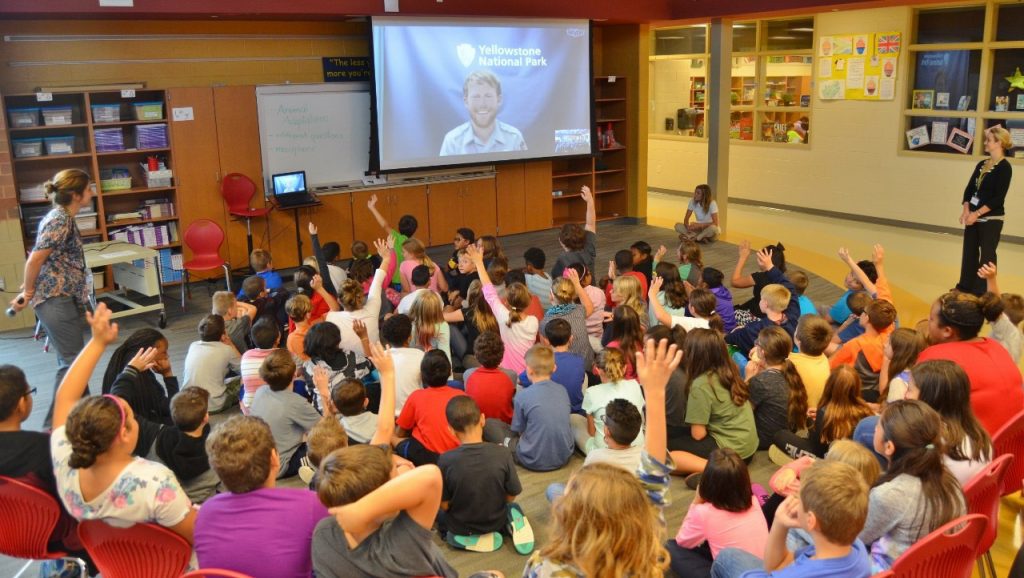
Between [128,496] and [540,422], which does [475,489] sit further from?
[128,496]

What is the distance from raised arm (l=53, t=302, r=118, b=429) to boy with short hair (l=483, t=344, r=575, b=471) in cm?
192

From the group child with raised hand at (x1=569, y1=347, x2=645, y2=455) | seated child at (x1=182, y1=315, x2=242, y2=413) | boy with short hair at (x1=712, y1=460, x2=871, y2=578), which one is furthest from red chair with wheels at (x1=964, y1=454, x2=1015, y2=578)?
seated child at (x1=182, y1=315, x2=242, y2=413)

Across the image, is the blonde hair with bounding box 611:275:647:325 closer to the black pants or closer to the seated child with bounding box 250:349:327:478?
the seated child with bounding box 250:349:327:478

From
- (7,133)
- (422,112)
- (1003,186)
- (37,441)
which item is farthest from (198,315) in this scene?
(1003,186)

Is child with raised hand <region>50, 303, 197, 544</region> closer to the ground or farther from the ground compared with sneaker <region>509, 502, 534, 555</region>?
farther from the ground

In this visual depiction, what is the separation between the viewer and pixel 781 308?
5090 millimetres

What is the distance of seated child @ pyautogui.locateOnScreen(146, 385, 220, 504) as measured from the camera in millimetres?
3482

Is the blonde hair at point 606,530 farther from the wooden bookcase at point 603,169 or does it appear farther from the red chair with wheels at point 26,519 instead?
the wooden bookcase at point 603,169

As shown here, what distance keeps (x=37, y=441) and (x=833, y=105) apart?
1129cm

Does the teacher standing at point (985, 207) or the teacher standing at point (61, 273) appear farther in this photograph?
the teacher standing at point (985, 207)

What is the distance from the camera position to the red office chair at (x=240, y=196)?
28.5ft

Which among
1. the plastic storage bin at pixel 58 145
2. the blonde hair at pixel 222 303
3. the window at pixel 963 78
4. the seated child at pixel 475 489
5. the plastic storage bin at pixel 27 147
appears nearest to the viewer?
the seated child at pixel 475 489

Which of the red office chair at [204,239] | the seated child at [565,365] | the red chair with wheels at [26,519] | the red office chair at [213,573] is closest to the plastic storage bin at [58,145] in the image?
the red office chair at [204,239]

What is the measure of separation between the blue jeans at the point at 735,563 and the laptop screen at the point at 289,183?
7.04 meters
